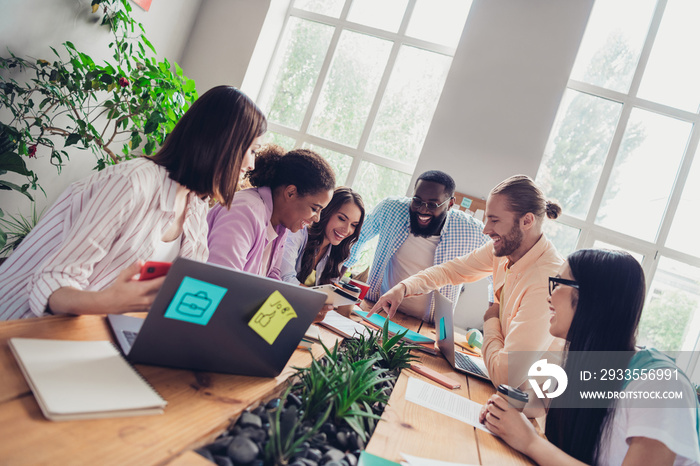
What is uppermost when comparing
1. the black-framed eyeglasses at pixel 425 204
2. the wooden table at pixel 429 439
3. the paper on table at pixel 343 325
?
the black-framed eyeglasses at pixel 425 204

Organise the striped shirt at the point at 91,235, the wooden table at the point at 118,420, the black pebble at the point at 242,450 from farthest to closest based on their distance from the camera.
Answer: the striped shirt at the point at 91,235 < the black pebble at the point at 242,450 < the wooden table at the point at 118,420

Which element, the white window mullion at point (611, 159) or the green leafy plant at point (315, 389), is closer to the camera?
the green leafy plant at point (315, 389)

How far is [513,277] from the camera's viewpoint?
1.98 meters

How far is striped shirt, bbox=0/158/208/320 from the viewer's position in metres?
1.03

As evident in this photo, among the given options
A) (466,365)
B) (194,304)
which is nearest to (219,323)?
(194,304)

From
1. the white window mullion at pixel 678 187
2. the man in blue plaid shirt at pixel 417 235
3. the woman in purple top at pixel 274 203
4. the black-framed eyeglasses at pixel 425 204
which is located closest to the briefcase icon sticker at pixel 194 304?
the woman in purple top at pixel 274 203

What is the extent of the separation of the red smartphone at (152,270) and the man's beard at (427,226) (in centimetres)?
223

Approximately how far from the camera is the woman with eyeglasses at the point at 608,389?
105cm

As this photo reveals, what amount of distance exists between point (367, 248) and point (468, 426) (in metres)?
3.21

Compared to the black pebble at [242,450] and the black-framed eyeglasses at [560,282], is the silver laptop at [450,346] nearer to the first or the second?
the black-framed eyeglasses at [560,282]

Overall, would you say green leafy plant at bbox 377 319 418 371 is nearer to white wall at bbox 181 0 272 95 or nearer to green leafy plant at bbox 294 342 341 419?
green leafy plant at bbox 294 342 341 419

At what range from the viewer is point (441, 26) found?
4.53 metres

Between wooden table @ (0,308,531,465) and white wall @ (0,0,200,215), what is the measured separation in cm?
289

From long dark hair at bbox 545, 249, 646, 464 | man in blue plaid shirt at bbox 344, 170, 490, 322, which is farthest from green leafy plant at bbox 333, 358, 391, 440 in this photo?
man in blue plaid shirt at bbox 344, 170, 490, 322
